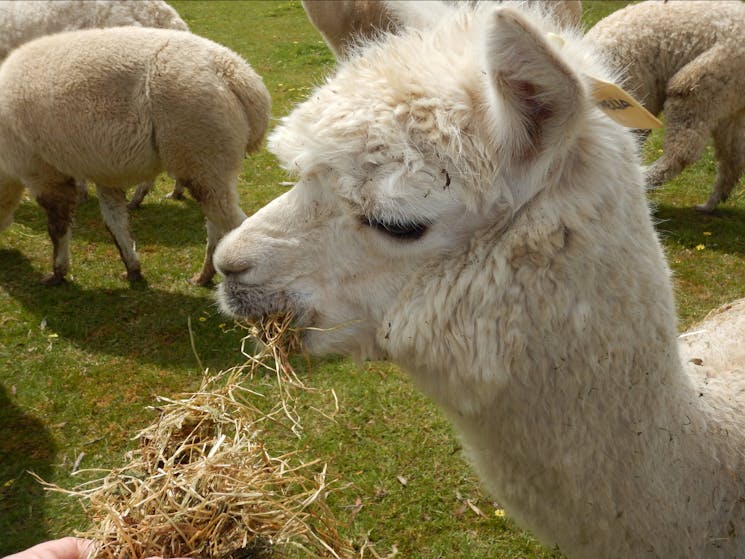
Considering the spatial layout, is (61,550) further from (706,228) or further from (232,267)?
(706,228)

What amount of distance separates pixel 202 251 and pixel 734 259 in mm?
4562

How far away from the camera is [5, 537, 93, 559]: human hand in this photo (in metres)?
1.40

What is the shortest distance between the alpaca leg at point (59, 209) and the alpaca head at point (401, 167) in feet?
12.2

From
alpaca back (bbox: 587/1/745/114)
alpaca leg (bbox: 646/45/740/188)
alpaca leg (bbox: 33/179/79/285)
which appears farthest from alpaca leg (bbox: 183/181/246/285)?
alpaca leg (bbox: 646/45/740/188)

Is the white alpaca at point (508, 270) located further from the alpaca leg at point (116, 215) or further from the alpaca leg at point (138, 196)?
the alpaca leg at point (138, 196)

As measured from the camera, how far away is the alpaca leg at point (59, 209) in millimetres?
4559

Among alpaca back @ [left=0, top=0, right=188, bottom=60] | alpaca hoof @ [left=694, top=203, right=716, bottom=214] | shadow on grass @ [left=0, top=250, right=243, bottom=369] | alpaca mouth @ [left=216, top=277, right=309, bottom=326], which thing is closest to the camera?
alpaca mouth @ [left=216, top=277, right=309, bottom=326]

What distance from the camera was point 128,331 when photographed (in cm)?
443

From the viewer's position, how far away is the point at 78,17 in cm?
632

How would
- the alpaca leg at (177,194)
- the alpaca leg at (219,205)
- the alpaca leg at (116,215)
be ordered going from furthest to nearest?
the alpaca leg at (177,194), the alpaca leg at (116,215), the alpaca leg at (219,205)

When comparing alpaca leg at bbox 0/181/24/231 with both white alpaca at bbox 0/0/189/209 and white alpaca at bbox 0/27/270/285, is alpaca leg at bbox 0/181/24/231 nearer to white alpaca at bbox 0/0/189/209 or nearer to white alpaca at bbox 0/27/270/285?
white alpaca at bbox 0/27/270/285

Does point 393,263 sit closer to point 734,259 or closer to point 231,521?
A: point 231,521

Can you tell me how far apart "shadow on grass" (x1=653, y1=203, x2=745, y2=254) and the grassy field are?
18 mm

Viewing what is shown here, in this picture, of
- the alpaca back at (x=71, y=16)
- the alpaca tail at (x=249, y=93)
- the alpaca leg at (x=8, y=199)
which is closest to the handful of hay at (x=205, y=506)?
the alpaca tail at (x=249, y=93)
